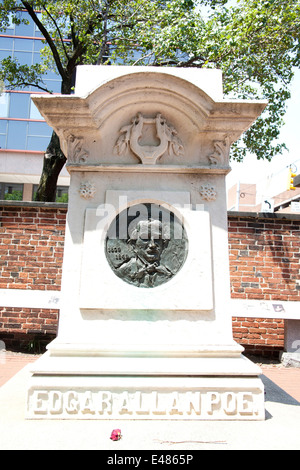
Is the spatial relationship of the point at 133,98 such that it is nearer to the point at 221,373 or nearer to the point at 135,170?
the point at 135,170

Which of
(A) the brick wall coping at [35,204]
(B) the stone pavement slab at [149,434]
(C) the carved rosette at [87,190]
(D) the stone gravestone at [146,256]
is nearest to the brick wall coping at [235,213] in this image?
(A) the brick wall coping at [35,204]

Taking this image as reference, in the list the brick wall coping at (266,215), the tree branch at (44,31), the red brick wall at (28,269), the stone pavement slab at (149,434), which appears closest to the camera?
the stone pavement slab at (149,434)

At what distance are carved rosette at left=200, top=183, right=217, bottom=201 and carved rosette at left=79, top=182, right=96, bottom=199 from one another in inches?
37.8

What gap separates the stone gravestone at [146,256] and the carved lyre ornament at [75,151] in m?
0.01

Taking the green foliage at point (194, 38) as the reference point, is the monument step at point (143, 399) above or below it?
below

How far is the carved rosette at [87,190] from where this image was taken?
11.5ft

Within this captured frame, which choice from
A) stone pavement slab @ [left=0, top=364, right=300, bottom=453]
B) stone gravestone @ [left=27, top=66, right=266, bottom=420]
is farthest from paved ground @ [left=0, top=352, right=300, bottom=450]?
stone gravestone @ [left=27, top=66, right=266, bottom=420]

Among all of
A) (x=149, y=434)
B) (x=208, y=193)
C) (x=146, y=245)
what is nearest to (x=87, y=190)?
(x=146, y=245)

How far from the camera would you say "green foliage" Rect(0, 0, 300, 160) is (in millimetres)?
8609

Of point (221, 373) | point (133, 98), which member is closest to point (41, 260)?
point (133, 98)

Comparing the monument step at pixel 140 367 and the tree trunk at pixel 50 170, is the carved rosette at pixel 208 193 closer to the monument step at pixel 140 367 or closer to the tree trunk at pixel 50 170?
the monument step at pixel 140 367

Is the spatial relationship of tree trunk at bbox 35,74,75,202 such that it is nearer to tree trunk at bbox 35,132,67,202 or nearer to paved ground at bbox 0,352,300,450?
tree trunk at bbox 35,132,67,202

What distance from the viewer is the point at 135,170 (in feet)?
11.7
